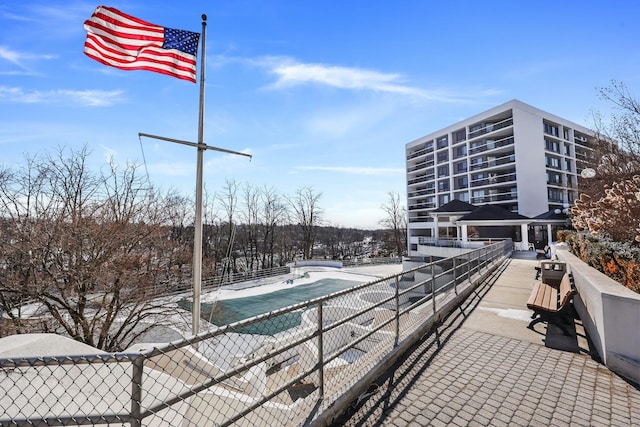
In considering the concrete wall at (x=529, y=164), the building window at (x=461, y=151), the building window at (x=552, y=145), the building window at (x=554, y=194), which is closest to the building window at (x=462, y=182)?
the building window at (x=461, y=151)

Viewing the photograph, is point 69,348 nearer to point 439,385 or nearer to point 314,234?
point 439,385

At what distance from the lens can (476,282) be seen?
8.88 meters

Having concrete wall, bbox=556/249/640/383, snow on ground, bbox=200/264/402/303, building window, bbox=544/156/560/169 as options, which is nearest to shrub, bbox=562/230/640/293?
concrete wall, bbox=556/249/640/383

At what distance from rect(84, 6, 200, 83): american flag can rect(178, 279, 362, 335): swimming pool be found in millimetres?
12169

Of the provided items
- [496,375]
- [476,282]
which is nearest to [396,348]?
[496,375]

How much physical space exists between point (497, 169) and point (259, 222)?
3234 cm

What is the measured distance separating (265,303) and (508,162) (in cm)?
3278

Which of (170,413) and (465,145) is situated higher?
(465,145)

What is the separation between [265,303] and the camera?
20.6 m

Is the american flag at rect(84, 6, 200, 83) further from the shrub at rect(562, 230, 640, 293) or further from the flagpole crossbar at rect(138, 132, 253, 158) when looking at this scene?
the shrub at rect(562, 230, 640, 293)

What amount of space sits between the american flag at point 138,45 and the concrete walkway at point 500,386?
748 cm

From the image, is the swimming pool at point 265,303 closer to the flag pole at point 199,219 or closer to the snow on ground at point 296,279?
the snow on ground at point 296,279

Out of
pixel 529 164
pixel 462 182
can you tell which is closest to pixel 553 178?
pixel 529 164

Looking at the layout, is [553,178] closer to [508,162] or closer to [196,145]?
[508,162]
